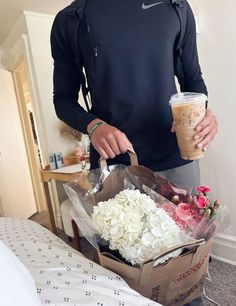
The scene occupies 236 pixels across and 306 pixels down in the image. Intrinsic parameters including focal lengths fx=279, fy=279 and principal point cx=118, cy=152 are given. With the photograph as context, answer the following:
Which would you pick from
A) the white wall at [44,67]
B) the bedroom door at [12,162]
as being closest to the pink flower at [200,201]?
the white wall at [44,67]

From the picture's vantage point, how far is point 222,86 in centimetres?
159

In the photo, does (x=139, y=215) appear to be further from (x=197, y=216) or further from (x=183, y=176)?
(x=183, y=176)

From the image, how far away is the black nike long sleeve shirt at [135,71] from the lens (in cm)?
76

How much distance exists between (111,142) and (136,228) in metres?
0.20

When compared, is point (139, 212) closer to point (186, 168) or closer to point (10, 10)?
point (186, 168)

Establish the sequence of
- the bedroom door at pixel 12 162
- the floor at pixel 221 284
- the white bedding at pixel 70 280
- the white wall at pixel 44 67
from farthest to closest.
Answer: the bedroom door at pixel 12 162
the white wall at pixel 44 67
the floor at pixel 221 284
the white bedding at pixel 70 280

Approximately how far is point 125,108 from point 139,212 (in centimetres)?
33

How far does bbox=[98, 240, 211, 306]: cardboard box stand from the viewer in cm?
53

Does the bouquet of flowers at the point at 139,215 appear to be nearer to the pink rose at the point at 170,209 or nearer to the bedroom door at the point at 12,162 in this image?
the pink rose at the point at 170,209

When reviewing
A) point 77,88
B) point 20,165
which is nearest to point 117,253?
point 77,88

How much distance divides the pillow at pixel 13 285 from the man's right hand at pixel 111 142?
0.29m

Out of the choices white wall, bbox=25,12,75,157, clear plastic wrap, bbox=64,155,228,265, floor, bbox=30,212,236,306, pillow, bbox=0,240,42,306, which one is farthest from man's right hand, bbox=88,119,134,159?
white wall, bbox=25,12,75,157

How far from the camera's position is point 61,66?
0.85m

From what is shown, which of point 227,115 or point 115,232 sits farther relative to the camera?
point 227,115
